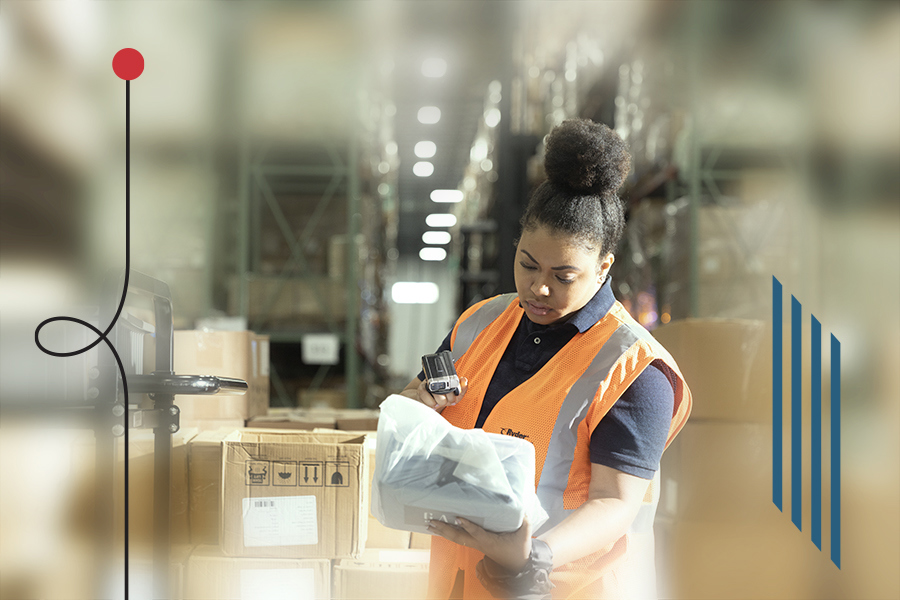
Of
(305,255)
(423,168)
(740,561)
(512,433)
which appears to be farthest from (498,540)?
(423,168)

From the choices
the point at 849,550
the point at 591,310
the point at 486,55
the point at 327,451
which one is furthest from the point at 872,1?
the point at 327,451

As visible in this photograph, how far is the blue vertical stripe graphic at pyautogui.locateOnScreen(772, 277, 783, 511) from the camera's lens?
1.80 metres

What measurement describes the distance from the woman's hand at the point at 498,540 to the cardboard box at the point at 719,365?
130 cm

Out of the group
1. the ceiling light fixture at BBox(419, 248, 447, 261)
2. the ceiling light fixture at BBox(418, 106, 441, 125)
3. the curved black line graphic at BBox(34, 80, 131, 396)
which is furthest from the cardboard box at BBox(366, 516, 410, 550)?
the ceiling light fixture at BBox(419, 248, 447, 261)

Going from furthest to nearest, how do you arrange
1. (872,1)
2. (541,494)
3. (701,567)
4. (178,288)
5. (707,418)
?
1. (707,418)
2. (701,567)
3. (872,1)
4. (178,288)
5. (541,494)

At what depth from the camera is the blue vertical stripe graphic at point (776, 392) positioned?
1.80 metres

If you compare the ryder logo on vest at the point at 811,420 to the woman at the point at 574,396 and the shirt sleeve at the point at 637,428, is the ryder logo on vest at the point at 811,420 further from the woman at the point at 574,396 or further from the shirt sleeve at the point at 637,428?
the shirt sleeve at the point at 637,428

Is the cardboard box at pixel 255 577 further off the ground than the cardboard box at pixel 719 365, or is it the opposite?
the cardboard box at pixel 719 365

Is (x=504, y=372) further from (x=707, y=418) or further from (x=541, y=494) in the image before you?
(x=707, y=418)

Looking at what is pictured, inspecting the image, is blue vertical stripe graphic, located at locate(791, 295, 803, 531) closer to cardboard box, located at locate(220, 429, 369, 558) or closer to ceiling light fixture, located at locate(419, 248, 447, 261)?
cardboard box, located at locate(220, 429, 369, 558)

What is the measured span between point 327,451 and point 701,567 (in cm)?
117

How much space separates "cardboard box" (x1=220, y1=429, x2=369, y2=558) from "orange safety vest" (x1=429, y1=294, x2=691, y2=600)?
54cm

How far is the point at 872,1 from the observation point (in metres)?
1.67

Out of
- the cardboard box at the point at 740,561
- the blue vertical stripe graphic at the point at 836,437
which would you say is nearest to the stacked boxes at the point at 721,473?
the cardboard box at the point at 740,561
